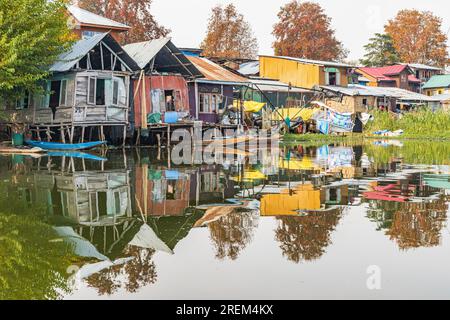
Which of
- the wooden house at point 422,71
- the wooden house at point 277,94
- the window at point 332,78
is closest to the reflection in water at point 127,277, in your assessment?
the wooden house at point 277,94

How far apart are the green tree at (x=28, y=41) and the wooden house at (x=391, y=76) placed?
1711 inches

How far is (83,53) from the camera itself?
87.1 ft

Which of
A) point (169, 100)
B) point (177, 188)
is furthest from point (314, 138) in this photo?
point (177, 188)

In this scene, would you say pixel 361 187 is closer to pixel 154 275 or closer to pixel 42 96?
pixel 154 275

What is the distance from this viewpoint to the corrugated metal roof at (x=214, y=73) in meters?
34.4

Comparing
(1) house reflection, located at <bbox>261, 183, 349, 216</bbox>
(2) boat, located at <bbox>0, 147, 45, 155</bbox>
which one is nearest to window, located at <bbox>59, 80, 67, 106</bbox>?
(2) boat, located at <bbox>0, 147, 45, 155</bbox>

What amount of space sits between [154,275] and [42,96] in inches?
892

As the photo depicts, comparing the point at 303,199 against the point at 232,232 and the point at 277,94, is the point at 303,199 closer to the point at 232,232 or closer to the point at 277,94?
the point at 232,232

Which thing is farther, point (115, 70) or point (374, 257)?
point (115, 70)

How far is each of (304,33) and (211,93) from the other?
30970mm

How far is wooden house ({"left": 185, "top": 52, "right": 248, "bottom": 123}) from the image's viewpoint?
3422cm

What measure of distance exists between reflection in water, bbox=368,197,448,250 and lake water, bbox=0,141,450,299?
2 centimetres

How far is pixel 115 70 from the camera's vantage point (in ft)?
93.7
